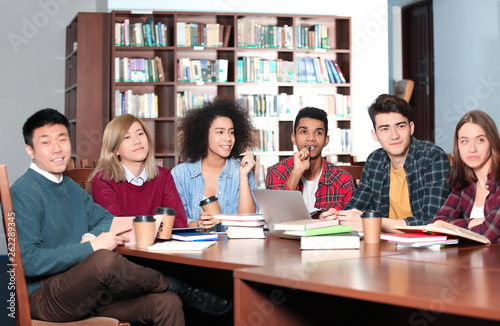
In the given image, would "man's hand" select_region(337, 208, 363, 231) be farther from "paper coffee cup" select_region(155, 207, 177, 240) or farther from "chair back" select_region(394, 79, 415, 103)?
"chair back" select_region(394, 79, 415, 103)

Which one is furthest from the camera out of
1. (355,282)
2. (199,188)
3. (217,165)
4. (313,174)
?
(313,174)

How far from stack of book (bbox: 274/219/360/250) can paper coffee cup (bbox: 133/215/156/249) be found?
1.30 feet

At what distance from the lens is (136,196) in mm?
2348

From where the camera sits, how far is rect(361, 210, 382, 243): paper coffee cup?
1760mm

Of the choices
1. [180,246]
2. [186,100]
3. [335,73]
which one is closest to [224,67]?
[186,100]

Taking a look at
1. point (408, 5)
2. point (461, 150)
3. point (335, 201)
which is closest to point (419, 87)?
point (408, 5)

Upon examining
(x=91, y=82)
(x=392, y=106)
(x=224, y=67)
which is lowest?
(x=392, y=106)

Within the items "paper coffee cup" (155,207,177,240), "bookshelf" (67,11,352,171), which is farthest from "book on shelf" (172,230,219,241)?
"bookshelf" (67,11,352,171)

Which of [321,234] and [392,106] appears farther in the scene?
[392,106]

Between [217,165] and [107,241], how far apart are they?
118 centimetres

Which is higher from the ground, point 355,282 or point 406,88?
point 406,88

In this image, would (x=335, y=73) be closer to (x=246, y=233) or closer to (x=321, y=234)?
(x=246, y=233)

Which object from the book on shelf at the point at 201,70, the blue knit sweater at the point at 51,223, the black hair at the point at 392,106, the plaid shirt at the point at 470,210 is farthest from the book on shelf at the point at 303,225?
the book on shelf at the point at 201,70

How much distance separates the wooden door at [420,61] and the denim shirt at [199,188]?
4801 mm
